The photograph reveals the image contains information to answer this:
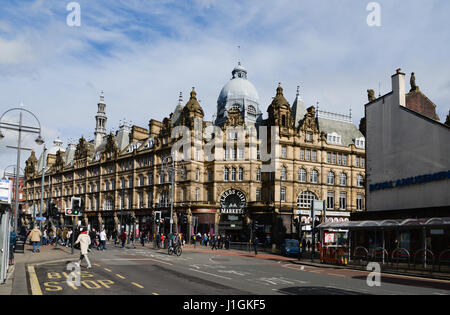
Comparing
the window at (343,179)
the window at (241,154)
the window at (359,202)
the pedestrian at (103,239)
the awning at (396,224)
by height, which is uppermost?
the window at (241,154)

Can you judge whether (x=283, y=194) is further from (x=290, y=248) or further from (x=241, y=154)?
(x=290, y=248)

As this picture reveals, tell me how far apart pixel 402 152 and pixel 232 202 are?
31.7 meters

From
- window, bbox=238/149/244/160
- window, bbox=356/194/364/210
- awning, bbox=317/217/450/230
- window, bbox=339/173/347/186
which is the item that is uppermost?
window, bbox=238/149/244/160

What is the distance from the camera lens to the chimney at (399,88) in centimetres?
3344

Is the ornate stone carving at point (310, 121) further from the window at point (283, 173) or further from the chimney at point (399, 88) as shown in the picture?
the chimney at point (399, 88)

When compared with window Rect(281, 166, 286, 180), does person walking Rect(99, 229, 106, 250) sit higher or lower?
lower

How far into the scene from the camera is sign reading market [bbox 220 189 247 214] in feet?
197

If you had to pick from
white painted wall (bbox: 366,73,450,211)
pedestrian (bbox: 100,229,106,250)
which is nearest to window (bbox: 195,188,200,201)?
pedestrian (bbox: 100,229,106,250)

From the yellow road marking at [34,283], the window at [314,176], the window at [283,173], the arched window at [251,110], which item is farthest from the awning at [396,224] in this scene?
the arched window at [251,110]

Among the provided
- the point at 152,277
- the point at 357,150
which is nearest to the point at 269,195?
the point at 357,150

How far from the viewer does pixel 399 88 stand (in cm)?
3356

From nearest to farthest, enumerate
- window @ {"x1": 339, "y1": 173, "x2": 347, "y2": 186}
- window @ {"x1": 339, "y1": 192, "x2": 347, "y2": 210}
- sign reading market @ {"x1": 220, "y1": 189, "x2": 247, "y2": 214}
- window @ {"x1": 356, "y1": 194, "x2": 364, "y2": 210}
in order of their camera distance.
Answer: sign reading market @ {"x1": 220, "y1": 189, "x2": 247, "y2": 214}
window @ {"x1": 339, "y1": 192, "x2": 347, "y2": 210}
window @ {"x1": 339, "y1": 173, "x2": 347, "y2": 186}
window @ {"x1": 356, "y1": 194, "x2": 364, "y2": 210}

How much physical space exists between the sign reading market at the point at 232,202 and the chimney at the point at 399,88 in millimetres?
30436

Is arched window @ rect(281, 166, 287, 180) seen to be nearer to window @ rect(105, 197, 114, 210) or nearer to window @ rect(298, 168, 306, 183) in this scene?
window @ rect(298, 168, 306, 183)
